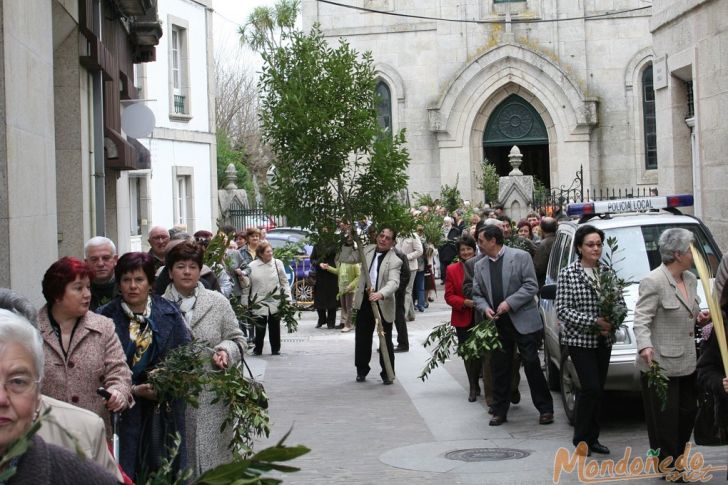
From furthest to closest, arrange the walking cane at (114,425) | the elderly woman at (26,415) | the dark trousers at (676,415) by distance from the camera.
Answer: the dark trousers at (676,415) < the walking cane at (114,425) < the elderly woman at (26,415)

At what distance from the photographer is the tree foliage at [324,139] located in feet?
47.4

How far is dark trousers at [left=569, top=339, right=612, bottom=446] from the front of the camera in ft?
32.1

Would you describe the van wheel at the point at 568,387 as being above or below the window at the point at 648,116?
below

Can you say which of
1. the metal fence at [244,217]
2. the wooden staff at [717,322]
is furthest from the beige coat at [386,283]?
the metal fence at [244,217]

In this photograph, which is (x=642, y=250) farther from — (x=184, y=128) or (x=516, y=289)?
(x=184, y=128)

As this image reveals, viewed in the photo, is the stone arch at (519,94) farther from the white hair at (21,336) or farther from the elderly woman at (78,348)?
the white hair at (21,336)

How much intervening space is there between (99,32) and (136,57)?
5.93m

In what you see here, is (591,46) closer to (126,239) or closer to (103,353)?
(126,239)

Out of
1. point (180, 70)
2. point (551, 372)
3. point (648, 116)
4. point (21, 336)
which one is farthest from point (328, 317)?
point (21, 336)

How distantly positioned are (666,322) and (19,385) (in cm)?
634

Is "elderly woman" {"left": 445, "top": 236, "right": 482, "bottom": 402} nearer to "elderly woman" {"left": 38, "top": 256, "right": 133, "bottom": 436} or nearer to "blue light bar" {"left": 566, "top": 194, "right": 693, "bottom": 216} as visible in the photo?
"blue light bar" {"left": 566, "top": 194, "right": 693, "bottom": 216}

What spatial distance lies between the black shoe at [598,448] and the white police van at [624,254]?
839 millimetres

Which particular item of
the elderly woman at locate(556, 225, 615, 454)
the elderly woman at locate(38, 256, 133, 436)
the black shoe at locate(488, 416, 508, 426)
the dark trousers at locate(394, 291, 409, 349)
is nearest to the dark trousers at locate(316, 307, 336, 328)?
the dark trousers at locate(394, 291, 409, 349)

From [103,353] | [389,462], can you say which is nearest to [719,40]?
[389,462]
